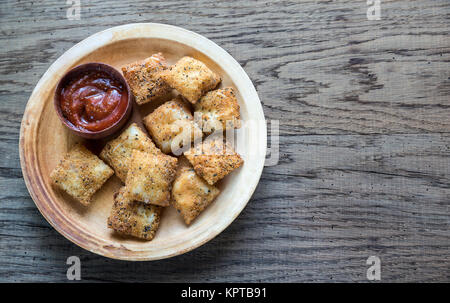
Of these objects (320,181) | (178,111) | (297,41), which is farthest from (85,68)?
(320,181)

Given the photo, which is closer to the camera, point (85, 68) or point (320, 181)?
point (85, 68)

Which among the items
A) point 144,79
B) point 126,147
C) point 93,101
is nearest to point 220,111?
point 144,79

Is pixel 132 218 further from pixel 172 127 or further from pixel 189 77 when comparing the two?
pixel 189 77

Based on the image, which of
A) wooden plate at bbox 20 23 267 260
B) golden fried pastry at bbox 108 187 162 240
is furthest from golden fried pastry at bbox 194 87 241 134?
golden fried pastry at bbox 108 187 162 240
